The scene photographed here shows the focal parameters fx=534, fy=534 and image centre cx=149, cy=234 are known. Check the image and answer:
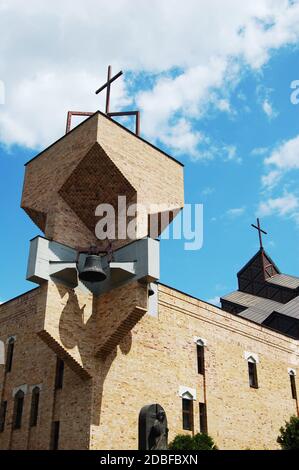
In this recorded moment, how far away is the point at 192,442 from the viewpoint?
19422 millimetres

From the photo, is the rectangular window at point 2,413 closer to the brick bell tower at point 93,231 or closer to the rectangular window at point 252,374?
the brick bell tower at point 93,231

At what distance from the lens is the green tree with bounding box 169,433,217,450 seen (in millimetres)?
19078

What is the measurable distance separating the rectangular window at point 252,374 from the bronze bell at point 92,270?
36.8 ft

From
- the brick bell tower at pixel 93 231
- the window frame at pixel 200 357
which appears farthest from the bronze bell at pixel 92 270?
the window frame at pixel 200 357

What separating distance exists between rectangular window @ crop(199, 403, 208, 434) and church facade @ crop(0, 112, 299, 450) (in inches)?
2.2

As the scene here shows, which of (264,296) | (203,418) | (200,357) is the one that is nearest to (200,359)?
(200,357)

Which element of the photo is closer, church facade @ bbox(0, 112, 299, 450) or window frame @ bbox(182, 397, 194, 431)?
church facade @ bbox(0, 112, 299, 450)

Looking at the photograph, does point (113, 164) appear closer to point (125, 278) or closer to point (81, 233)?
point (81, 233)

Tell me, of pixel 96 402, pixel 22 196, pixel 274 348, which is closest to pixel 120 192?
pixel 22 196

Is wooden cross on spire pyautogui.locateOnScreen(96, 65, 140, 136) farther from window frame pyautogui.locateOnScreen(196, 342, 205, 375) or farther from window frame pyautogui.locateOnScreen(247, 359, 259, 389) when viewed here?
window frame pyautogui.locateOnScreen(247, 359, 259, 389)

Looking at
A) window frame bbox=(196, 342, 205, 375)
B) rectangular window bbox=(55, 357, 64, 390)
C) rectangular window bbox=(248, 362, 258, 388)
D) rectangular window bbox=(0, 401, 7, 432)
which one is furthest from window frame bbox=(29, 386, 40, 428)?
rectangular window bbox=(248, 362, 258, 388)

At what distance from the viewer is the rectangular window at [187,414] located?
21.2 m

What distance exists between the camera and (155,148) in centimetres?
2247

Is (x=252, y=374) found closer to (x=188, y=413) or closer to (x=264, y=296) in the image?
(x=188, y=413)
